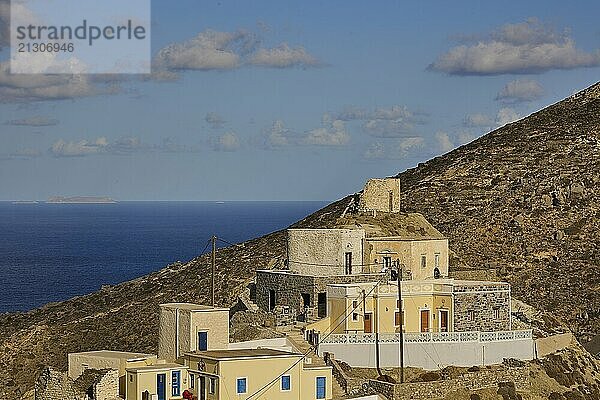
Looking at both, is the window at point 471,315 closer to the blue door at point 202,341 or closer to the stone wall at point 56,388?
the blue door at point 202,341

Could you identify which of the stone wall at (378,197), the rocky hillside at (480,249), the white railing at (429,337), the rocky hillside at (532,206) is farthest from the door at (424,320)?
the rocky hillside at (532,206)

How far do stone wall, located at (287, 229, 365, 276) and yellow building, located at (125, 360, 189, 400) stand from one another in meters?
10.6

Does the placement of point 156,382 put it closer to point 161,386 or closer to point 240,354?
point 161,386

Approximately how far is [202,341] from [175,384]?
6.15ft

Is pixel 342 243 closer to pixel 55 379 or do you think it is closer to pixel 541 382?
pixel 541 382

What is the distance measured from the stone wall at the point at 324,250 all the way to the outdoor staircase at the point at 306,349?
310cm

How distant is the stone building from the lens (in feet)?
129

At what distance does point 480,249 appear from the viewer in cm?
7662

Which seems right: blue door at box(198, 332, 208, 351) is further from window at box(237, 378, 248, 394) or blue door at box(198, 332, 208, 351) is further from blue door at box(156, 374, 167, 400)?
window at box(237, 378, 248, 394)

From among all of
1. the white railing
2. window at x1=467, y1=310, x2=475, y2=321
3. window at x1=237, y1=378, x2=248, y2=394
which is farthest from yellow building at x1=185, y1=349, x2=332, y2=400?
window at x1=467, y1=310, x2=475, y2=321

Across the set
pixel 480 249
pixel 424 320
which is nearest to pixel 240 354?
pixel 424 320

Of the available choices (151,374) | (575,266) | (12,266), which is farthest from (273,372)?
(12,266)

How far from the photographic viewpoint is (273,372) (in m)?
37.8

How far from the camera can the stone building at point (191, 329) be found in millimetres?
39281
